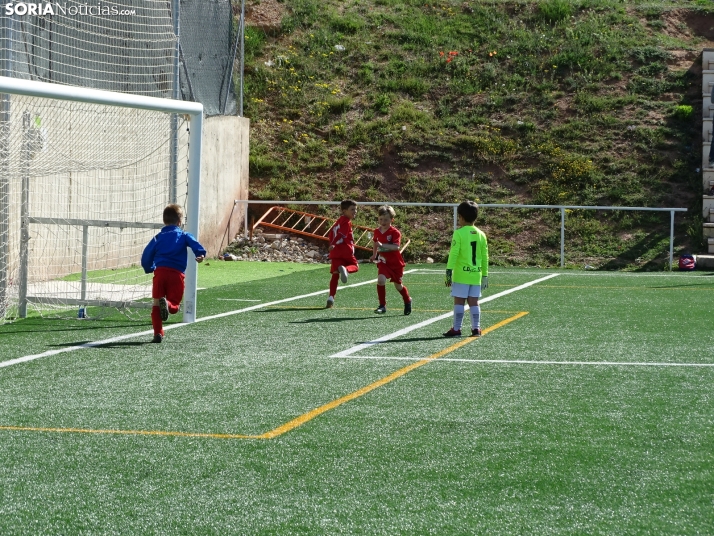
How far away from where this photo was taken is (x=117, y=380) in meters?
7.76

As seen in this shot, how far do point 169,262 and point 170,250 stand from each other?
0.38 ft

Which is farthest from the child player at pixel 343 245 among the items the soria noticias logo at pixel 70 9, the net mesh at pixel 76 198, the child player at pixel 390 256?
the soria noticias logo at pixel 70 9

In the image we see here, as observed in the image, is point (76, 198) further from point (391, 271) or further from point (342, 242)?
point (391, 271)

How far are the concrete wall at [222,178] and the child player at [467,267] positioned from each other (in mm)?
12235

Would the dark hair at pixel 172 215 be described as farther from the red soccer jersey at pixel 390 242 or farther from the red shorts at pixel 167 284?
the red soccer jersey at pixel 390 242

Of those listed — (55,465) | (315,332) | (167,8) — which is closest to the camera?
(55,465)

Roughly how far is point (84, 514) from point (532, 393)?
3635 millimetres

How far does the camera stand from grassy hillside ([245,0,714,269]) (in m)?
25.1

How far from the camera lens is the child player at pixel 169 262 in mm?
9914

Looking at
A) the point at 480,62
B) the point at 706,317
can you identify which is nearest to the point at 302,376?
the point at 706,317

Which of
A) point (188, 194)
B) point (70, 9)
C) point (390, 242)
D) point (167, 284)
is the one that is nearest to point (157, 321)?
point (167, 284)

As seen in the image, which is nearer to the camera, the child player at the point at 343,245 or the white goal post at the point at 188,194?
the white goal post at the point at 188,194

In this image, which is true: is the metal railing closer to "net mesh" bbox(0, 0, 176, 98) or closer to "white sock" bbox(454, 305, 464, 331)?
"net mesh" bbox(0, 0, 176, 98)

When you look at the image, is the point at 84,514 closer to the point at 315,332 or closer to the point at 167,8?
the point at 315,332
